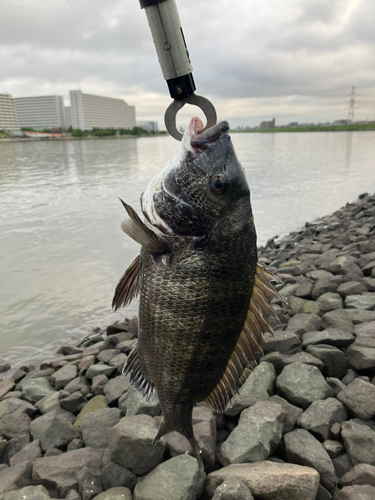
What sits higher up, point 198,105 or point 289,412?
point 198,105

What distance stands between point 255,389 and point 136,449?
1.27 metres

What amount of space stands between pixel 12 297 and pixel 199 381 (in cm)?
681

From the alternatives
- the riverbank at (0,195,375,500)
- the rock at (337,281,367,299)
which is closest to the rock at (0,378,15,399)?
the riverbank at (0,195,375,500)

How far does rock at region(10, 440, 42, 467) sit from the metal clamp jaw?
10.6ft

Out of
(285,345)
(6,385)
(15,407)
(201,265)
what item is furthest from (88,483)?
(6,385)

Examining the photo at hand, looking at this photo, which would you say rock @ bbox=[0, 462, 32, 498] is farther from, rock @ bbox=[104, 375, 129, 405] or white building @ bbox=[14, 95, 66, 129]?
white building @ bbox=[14, 95, 66, 129]

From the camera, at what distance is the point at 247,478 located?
2.55 metres

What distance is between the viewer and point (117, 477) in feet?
9.36

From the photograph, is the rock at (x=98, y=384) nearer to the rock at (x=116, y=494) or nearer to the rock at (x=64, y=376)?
the rock at (x=64, y=376)

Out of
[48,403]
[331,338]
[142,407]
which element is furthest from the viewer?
[48,403]

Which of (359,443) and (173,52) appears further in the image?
(359,443)

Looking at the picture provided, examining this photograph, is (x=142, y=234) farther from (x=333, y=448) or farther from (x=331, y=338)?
(x=331, y=338)

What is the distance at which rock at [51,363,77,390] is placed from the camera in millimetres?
4766

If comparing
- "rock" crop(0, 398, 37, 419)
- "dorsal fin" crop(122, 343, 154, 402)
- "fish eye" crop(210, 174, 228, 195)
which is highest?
"fish eye" crop(210, 174, 228, 195)
